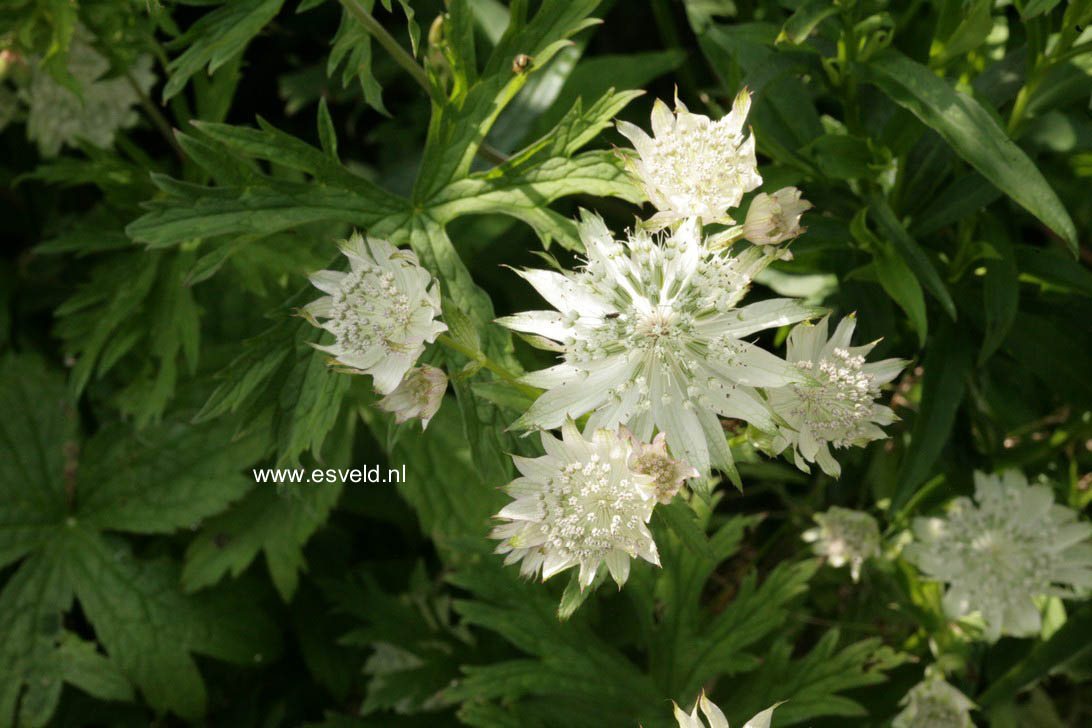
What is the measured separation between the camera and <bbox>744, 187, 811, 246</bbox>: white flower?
1139 mm

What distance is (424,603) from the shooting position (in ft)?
7.04

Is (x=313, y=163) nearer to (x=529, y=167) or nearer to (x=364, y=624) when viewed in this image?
(x=529, y=167)

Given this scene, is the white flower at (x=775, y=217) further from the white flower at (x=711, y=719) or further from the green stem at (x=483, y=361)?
the white flower at (x=711, y=719)

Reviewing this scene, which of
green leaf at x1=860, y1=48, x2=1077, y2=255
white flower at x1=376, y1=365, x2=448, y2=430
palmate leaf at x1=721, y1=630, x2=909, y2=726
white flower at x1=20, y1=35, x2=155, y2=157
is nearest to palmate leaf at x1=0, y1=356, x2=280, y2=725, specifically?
white flower at x1=20, y1=35, x2=155, y2=157

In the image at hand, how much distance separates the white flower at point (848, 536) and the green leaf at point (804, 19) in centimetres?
84

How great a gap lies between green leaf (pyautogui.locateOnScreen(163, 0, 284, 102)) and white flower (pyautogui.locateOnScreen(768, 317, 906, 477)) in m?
0.94

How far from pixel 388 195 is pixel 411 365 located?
470 mm

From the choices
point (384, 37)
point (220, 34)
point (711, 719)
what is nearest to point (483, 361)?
point (711, 719)

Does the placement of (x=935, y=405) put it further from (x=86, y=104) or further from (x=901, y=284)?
(x=86, y=104)

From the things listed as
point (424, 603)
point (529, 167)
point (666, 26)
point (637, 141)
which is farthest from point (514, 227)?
point (637, 141)

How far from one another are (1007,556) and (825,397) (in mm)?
747

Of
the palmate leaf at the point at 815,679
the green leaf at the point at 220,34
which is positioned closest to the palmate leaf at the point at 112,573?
the green leaf at the point at 220,34

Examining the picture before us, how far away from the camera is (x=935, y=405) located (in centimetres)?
159

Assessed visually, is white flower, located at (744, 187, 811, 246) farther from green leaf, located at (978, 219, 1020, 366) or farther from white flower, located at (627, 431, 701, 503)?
green leaf, located at (978, 219, 1020, 366)
